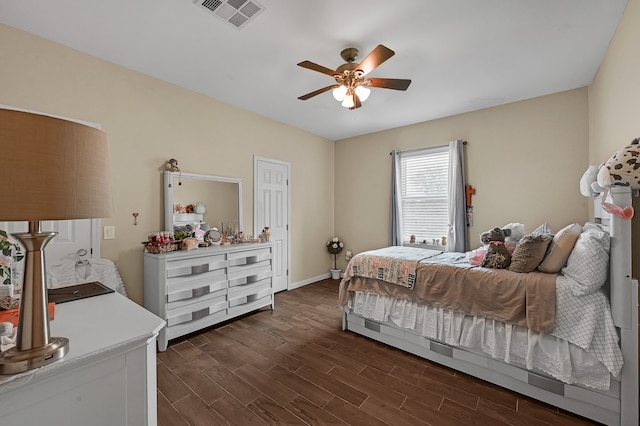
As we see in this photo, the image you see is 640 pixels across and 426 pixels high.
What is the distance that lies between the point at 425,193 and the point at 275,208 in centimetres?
242

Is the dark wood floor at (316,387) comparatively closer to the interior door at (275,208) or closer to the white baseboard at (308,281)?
the interior door at (275,208)

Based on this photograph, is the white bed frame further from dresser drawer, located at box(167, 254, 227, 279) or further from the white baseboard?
the white baseboard

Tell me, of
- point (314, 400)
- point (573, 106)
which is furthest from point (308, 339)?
point (573, 106)

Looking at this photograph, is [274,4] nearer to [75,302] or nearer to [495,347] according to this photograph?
[75,302]

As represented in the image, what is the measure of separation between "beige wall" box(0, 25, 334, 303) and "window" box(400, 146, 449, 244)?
2.14 m

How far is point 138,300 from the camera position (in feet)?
9.46

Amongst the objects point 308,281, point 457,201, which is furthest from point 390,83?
point 308,281

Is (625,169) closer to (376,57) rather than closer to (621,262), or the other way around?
Answer: (621,262)

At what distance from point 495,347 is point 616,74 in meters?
2.43

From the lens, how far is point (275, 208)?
4.43 m

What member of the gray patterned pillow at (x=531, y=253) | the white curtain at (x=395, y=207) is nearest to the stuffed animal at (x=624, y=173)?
the gray patterned pillow at (x=531, y=253)

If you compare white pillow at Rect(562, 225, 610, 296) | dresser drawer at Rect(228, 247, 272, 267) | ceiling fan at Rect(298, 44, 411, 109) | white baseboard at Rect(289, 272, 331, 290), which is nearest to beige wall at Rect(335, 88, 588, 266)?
white baseboard at Rect(289, 272, 331, 290)

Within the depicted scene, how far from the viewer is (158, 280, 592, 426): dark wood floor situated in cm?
181

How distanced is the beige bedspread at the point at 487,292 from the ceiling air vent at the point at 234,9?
2488 mm
